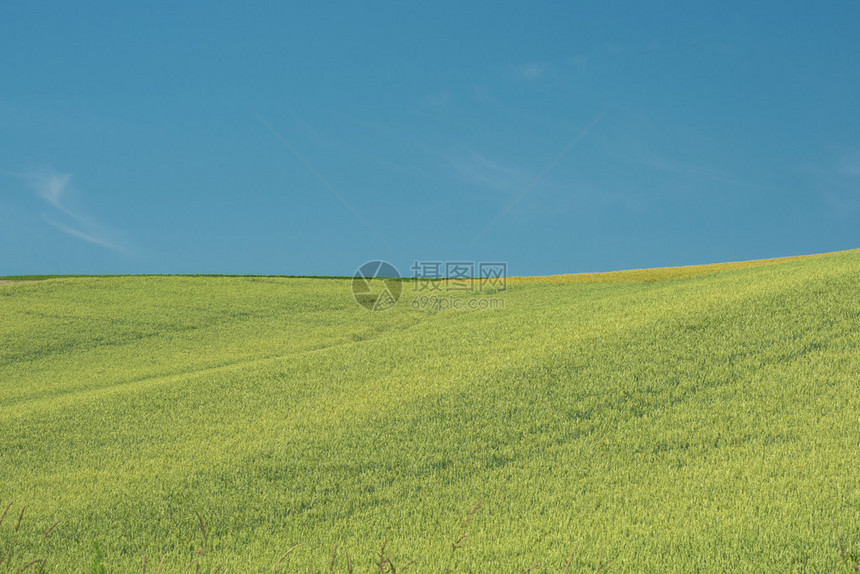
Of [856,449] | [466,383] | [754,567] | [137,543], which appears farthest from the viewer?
[466,383]

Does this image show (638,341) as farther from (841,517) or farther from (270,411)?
(270,411)

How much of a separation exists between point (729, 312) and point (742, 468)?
8.04 m

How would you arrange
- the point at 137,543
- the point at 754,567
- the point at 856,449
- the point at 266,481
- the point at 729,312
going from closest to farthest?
the point at 754,567 → the point at 137,543 → the point at 856,449 → the point at 266,481 → the point at 729,312

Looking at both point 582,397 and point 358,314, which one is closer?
point 582,397

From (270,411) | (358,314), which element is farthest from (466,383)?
(358,314)

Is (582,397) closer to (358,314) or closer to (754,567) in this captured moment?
(754,567)

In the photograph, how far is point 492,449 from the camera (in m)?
8.93

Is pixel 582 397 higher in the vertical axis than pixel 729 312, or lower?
lower

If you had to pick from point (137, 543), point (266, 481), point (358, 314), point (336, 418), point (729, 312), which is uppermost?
point (358, 314)

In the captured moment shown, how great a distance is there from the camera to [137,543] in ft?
23.3

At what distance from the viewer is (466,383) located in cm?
1200

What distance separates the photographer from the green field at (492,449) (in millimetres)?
5996

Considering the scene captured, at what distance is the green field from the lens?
600 cm

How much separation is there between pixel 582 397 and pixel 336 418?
4.88 m
